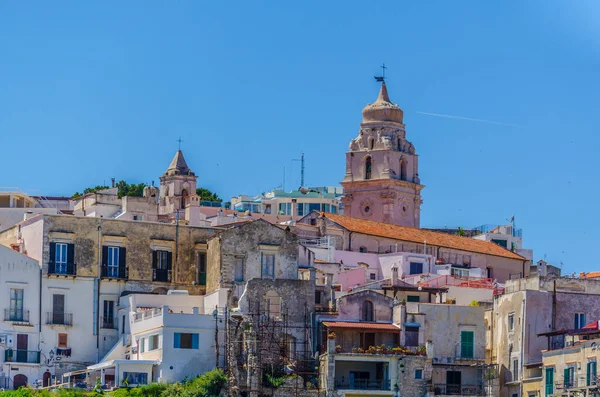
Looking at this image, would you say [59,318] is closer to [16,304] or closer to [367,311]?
[16,304]

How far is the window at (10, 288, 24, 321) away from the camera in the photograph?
3285 inches

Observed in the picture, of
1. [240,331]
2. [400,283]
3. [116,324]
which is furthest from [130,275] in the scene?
[400,283]

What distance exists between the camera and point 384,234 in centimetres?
10581

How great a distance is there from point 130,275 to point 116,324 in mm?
2794

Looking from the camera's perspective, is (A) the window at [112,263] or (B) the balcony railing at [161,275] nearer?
(A) the window at [112,263]

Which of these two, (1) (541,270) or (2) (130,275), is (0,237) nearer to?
(2) (130,275)

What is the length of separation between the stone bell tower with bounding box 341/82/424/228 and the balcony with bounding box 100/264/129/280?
35.5 metres

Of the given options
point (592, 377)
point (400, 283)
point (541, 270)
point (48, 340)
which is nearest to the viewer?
point (592, 377)

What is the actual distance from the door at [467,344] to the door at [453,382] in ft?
3.29

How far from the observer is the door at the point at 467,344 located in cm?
8538

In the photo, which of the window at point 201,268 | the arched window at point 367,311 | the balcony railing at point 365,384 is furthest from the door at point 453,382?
the window at point 201,268

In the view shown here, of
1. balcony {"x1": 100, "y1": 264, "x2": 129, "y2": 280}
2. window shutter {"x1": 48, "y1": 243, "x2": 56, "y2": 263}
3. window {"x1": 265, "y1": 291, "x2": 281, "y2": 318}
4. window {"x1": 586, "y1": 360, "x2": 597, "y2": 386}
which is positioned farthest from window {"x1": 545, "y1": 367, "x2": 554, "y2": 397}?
window shutter {"x1": 48, "y1": 243, "x2": 56, "y2": 263}

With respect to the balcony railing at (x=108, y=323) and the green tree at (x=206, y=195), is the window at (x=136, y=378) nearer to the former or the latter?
the balcony railing at (x=108, y=323)

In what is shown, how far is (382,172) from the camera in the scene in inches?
4729
